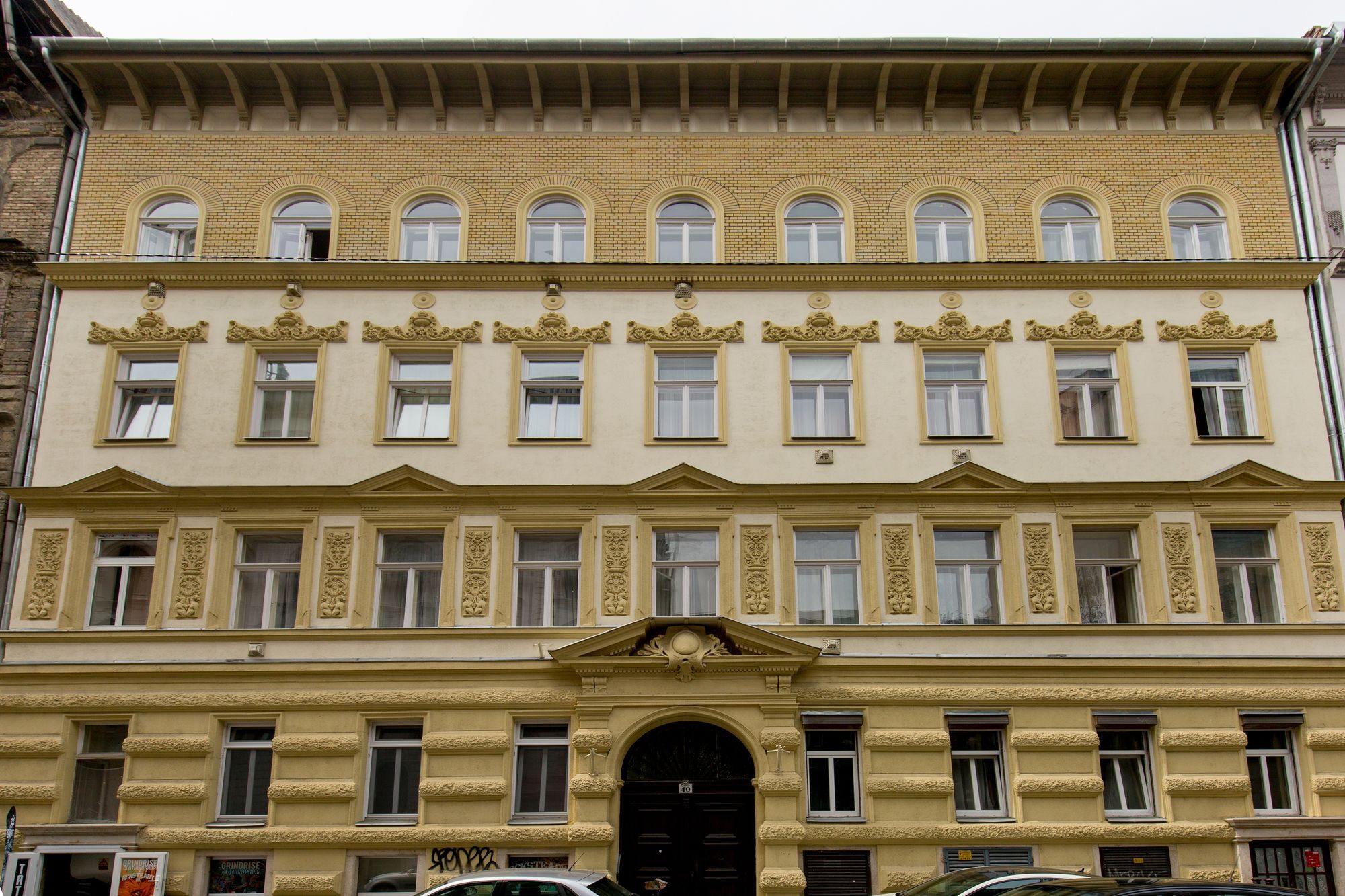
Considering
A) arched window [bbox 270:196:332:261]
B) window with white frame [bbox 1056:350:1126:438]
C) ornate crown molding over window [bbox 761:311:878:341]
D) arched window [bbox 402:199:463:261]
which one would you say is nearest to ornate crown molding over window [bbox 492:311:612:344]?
arched window [bbox 402:199:463:261]

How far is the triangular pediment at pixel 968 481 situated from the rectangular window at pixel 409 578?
8.52 m

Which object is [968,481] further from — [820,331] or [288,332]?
[288,332]

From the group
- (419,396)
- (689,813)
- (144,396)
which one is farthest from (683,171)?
(689,813)

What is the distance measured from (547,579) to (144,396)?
8271mm

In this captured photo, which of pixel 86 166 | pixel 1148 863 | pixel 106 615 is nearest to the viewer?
pixel 1148 863

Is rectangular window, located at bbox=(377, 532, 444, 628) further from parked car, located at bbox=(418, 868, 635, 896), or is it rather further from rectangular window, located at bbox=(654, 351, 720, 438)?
parked car, located at bbox=(418, 868, 635, 896)

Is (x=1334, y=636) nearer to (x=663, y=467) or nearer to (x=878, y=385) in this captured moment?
(x=878, y=385)

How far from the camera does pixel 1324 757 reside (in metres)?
→ 17.8

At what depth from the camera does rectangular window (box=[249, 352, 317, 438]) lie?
1977cm

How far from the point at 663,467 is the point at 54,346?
11417 mm

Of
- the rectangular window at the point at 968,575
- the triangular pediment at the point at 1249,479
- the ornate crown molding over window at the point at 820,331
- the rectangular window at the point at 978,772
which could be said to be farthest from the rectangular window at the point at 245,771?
the triangular pediment at the point at 1249,479

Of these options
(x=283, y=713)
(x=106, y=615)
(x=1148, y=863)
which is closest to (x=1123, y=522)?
(x=1148, y=863)

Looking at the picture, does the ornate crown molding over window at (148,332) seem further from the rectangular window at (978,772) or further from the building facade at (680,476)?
the rectangular window at (978,772)

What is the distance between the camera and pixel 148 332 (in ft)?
65.7
